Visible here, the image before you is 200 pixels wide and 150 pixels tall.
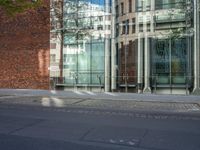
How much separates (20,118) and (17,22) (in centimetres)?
1933

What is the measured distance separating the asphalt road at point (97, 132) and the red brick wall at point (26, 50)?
53.5 feet

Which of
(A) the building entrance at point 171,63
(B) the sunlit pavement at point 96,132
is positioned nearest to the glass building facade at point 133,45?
(A) the building entrance at point 171,63

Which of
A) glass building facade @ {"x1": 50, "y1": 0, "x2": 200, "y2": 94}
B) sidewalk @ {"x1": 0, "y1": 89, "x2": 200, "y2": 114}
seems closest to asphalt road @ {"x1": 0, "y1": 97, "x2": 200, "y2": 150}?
sidewalk @ {"x1": 0, "y1": 89, "x2": 200, "y2": 114}

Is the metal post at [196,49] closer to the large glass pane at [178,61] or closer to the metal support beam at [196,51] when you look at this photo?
the metal support beam at [196,51]

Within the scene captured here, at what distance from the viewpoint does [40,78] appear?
29.1m

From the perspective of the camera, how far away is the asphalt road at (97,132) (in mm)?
8078

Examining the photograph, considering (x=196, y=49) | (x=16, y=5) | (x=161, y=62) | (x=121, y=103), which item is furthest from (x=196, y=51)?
(x=16, y=5)

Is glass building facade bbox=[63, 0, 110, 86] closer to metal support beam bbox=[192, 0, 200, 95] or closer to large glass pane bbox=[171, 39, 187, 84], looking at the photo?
large glass pane bbox=[171, 39, 187, 84]

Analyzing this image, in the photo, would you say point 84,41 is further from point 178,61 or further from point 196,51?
point 196,51

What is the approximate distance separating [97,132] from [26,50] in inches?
832

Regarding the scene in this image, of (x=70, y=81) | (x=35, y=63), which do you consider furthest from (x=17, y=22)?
(x=70, y=81)

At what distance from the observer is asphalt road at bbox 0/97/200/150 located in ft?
26.5

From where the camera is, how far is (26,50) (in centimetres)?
2983

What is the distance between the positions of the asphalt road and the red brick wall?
16.3 m
